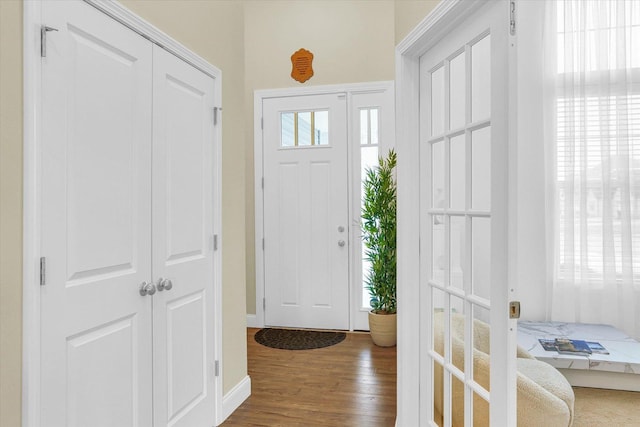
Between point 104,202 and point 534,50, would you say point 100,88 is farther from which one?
point 534,50

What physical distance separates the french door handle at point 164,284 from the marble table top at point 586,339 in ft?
7.37

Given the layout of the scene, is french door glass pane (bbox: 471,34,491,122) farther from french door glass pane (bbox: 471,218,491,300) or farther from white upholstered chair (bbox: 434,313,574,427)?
white upholstered chair (bbox: 434,313,574,427)

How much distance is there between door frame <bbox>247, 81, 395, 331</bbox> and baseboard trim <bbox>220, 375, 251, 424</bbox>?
1.64m

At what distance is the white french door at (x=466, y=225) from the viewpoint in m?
1.41

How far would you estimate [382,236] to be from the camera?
12.9 ft

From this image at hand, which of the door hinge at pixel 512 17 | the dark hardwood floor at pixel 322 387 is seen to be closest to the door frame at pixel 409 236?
the dark hardwood floor at pixel 322 387

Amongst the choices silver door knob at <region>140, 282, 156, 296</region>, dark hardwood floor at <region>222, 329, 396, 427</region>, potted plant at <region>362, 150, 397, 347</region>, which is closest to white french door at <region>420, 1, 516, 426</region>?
dark hardwood floor at <region>222, 329, 396, 427</region>

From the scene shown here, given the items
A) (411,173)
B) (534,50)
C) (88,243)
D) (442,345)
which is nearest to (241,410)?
(442,345)

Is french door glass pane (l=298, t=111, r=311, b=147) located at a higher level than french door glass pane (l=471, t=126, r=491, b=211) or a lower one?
higher

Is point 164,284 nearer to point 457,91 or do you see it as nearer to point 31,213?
point 31,213

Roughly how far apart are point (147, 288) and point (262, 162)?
9.04 ft

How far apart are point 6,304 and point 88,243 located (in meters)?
0.34

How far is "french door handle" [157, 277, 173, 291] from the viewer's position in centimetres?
190

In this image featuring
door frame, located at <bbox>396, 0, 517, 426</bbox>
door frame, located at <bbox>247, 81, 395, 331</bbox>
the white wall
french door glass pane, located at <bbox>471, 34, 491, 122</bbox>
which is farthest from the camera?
door frame, located at <bbox>247, 81, 395, 331</bbox>
